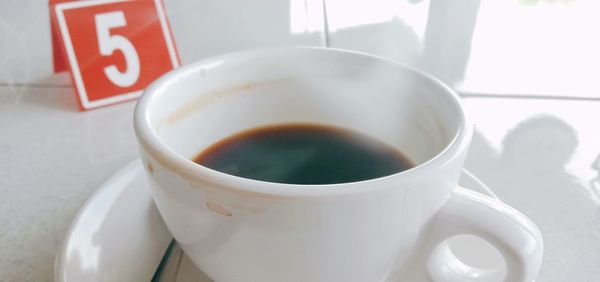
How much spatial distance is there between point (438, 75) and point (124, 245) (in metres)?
0.55

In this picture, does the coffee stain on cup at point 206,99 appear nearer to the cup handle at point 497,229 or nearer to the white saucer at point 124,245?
the white saucer at point 124,245

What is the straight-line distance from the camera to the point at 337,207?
263mm

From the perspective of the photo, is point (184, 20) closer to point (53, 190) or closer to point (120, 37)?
point (120, 37)

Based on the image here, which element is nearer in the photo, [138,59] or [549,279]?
[549,279]

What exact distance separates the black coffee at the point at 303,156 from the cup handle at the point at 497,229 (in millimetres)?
106

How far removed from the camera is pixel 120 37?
2.25 feet

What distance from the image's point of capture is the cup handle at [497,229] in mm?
290

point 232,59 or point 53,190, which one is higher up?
point 232,59

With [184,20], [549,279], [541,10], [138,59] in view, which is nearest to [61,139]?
[138,59]

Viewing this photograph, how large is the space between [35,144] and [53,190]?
4.6 inches

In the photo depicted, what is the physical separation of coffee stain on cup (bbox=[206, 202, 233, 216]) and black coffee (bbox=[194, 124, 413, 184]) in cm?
12

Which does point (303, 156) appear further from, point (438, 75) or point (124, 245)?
point (438, 75)

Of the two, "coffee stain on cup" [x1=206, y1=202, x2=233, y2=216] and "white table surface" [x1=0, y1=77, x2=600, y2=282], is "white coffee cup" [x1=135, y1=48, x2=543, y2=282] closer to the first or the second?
"coffee stain on cup" [x1=206, y1=202, x2=233, y2=216]

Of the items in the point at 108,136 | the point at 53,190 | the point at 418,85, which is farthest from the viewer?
the point at 108,136
